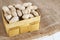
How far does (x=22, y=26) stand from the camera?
83cm

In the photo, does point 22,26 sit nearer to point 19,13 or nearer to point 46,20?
point 19,13

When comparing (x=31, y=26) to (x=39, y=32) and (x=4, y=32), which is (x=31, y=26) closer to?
(x=39, y=32)

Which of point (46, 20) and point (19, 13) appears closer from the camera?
point (19, 13)

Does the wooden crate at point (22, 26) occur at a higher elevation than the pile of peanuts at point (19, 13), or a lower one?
lower

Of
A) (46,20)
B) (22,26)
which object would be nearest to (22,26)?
(22,26)

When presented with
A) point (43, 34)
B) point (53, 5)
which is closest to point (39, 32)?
point (43, 34)

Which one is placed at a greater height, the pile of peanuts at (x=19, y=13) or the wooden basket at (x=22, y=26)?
the pile of peanuts at (x=19, y=13)

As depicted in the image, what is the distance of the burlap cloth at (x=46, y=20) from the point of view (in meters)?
0.83

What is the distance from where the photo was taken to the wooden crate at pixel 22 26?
0.80 meters

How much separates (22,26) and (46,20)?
20 centimetres

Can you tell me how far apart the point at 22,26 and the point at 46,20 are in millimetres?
203

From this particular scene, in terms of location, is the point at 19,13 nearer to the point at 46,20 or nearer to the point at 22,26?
the point at 22,26

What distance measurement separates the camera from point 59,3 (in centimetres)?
115

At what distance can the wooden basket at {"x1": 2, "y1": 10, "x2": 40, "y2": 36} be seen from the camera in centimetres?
80
